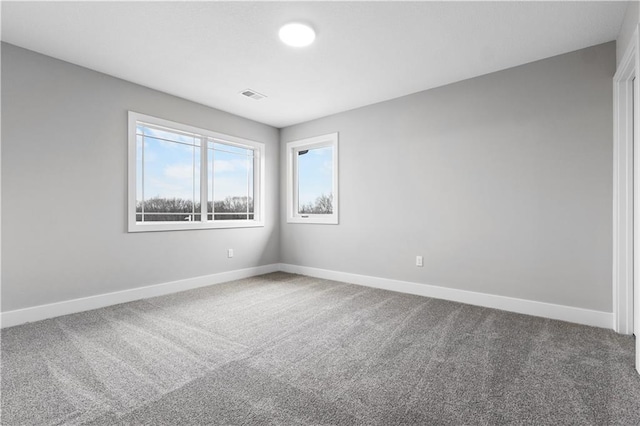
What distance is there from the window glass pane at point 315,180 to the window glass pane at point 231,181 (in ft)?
2.67

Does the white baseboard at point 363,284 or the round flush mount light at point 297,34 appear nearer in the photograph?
the round flush mount light at point 297,34

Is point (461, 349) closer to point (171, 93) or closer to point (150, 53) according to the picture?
point (150, 53)

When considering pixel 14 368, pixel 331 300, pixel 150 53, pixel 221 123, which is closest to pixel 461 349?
pixel 331 300

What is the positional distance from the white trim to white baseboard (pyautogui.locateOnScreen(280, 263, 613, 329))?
0.13 meters

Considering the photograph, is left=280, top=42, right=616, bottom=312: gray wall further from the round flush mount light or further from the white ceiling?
the round flush mount light

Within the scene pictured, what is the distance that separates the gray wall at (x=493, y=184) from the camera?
2.67m

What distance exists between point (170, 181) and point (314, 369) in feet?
9.96

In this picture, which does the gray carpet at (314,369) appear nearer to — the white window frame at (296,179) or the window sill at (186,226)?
the window sill at (186,226)

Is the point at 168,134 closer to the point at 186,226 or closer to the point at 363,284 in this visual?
the point at 186,226


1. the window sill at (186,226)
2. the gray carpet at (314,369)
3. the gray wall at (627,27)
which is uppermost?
the gray wall at (627,27)

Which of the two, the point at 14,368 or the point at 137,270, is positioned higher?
the point at 137,270

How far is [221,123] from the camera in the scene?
4332 millimetres

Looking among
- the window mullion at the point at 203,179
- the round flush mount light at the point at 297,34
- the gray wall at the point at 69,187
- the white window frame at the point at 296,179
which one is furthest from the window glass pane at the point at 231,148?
the round flush mount light at the point at 297,34

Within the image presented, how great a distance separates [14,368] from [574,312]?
4280 mm
